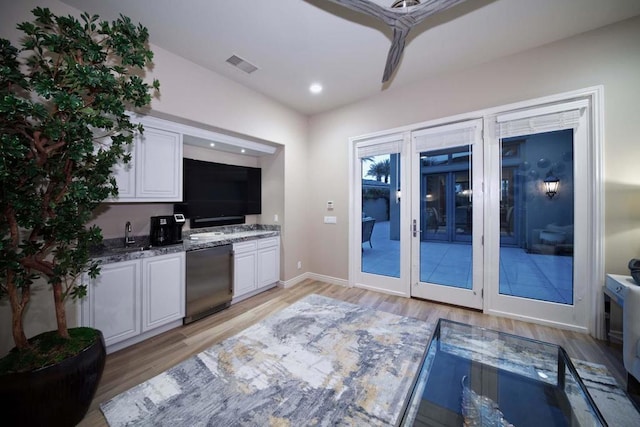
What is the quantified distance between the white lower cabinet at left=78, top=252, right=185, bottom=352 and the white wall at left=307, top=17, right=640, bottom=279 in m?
3.33

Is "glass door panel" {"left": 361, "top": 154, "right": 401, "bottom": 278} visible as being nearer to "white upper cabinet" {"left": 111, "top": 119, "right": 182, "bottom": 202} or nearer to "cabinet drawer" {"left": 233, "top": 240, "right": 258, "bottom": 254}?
"cabinet drawer" {"left": 233, "top": 240, "right": 258, "bottom": 254}

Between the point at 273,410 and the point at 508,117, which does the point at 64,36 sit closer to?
the point at 273,410

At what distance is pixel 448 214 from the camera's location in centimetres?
324

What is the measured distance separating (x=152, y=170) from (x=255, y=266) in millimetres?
1839

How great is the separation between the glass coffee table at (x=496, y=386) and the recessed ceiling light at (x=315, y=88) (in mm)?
3278

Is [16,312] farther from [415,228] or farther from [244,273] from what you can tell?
[415,228]

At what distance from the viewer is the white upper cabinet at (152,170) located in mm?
2412

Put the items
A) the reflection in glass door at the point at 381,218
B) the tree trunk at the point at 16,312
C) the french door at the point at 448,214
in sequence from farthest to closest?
the reflection in glass door at the point at 381,218 → the french door at the point at 448,214 → the tree trunk at the point at 16,312

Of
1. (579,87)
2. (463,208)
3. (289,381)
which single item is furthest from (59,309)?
(579,87)

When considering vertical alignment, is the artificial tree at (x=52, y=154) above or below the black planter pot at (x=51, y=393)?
above

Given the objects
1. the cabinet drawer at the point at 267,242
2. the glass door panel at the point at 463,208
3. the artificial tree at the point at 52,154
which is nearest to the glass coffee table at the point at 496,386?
the glass door panel at the point at 463,208

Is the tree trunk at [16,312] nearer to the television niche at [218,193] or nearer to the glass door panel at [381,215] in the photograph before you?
the television niche at [218,193]

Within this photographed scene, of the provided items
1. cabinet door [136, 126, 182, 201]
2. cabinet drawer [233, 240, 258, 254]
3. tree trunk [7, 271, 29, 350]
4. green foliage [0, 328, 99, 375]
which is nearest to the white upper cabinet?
cabinet door [136, 126, 182, 201]

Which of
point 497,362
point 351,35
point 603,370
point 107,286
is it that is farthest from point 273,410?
point 351,35
